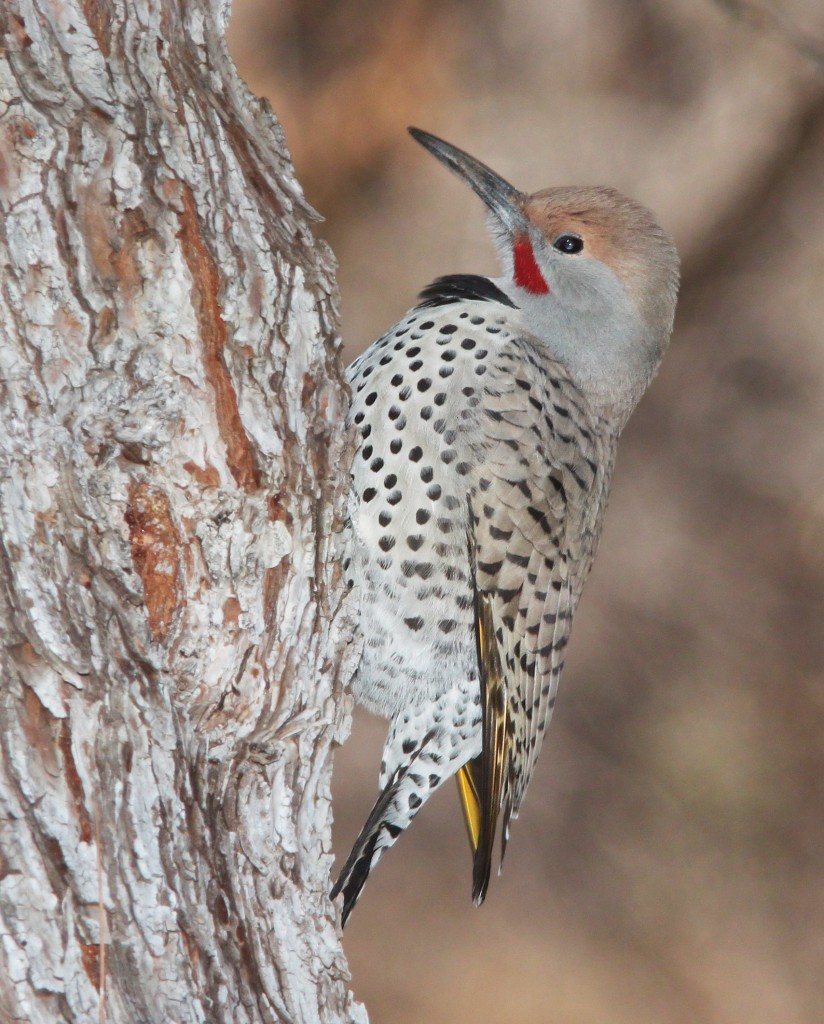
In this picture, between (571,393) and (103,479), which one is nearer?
(103,479)

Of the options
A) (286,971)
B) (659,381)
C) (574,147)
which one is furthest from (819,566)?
(286,971)

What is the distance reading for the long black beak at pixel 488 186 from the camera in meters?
2.75

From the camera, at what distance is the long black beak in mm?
2750

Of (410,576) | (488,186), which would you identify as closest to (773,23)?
(488,186)

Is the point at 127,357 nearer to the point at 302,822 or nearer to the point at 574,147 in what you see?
the point at 302,822

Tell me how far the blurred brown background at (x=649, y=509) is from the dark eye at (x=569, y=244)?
4.25ft

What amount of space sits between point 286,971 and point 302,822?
0.24 m

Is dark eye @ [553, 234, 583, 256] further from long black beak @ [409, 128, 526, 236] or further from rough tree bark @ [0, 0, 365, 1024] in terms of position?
rough tree bark @ [0, 0, 365, 1024]

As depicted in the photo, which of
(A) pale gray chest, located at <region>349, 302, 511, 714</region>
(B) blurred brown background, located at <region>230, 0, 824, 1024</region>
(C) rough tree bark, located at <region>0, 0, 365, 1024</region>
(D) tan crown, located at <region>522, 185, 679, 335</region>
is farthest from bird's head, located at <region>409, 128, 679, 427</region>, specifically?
(B) blurred brown background, located at <region>230, 0, 824, 1024</region>

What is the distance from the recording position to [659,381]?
4.11 m

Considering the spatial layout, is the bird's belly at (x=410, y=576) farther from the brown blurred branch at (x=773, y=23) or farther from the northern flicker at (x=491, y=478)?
the brown blurred branch at (x=773, y=23)

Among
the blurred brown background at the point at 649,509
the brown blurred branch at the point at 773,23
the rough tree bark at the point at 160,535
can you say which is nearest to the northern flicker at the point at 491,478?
the rough tree bark at the point at 160,535

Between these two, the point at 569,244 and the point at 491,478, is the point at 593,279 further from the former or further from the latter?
the point at 491,478

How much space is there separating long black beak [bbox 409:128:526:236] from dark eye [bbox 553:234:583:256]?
0.10 m
